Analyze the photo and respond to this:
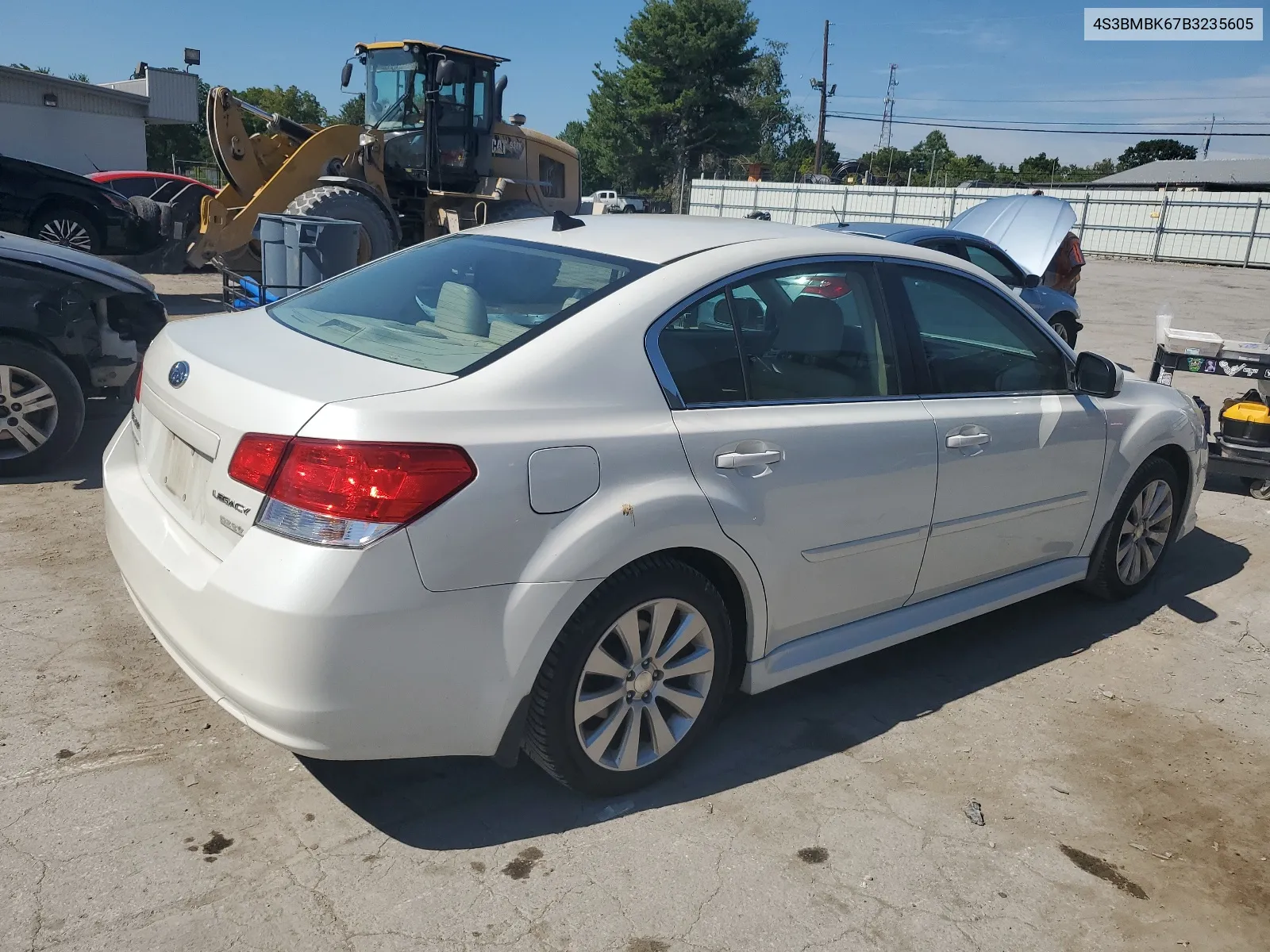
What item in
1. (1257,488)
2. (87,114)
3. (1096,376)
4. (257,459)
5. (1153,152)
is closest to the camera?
(257,459)

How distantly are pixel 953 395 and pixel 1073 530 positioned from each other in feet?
3.35

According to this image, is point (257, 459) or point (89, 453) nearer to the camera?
point (257, 459)

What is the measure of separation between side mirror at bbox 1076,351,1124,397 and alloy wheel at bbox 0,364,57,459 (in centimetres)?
508

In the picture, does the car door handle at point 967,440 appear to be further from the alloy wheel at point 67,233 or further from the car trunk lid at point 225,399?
the alloy wheel at point 67,233

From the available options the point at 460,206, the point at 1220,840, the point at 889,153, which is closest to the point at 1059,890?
the point at 1220,840

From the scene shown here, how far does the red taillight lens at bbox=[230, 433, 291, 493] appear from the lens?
→ 2.48 m

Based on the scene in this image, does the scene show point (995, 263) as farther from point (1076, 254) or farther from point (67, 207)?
point (67, 207)

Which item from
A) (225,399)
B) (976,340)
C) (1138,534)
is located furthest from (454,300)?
(1138,534)

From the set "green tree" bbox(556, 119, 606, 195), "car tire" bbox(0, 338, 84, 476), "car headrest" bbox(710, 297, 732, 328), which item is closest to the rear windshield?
"car headrest" bbox(710, 297, 732, 328)

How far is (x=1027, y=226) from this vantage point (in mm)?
10938

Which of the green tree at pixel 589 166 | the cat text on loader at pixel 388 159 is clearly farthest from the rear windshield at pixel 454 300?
the green tree at pixel 589 166

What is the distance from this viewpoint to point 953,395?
3713mm

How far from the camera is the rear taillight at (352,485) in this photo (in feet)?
7.88

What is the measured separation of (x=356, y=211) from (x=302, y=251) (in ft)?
11.7
